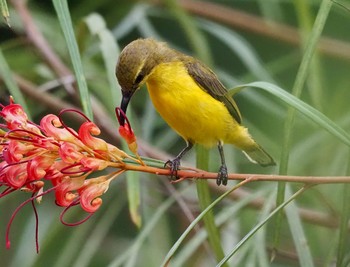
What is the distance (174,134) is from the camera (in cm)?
220

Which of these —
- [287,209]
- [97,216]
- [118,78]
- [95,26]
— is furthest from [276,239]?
[97,216]

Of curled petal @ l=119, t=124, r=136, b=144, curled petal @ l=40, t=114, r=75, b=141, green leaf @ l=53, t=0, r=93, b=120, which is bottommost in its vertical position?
curled petal @ l=40, t=114, r=75, b=141

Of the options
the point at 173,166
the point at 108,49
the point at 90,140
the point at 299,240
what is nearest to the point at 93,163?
the point at 90,140

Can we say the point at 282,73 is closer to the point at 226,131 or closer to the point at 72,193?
the point at 226,131

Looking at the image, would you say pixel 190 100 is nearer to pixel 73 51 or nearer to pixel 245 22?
pixel 73 51

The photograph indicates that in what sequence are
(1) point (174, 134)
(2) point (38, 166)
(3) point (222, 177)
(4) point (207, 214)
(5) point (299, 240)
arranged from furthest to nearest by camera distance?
(1) point (174, 134)
(5) point (299, 240)
(4) point (207, 214)
(3) point (222, 177)
(2) point (38, 166)

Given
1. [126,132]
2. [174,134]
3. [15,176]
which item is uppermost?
[174,134]

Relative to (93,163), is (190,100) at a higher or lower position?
higher

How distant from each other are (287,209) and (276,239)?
279 mm

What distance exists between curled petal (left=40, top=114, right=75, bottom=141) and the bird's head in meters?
0.39

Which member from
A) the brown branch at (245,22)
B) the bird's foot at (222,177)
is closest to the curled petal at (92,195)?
the bird's foot at (222,177)

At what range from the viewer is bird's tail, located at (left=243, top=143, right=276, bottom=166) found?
164 cm

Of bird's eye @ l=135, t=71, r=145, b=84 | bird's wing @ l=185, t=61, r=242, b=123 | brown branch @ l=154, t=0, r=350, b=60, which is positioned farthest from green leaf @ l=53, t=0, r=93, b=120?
brown branch @ l=154, t=0, r=350, b=60

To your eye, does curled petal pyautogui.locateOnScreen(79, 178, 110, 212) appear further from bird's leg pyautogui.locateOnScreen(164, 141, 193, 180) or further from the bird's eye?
the bird's eye
